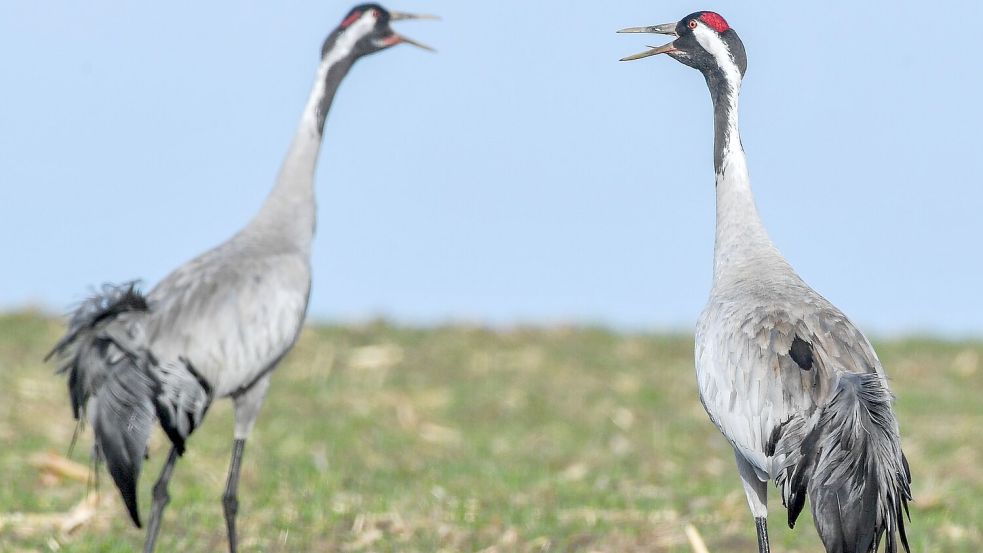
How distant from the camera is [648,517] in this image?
8172mm

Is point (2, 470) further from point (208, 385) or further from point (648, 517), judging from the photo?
point (648, 517)

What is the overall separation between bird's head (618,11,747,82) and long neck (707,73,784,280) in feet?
0.17

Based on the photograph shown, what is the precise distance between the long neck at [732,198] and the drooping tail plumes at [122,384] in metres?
2.79

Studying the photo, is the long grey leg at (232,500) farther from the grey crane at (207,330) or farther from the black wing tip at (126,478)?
the black wing tip at (126,478)

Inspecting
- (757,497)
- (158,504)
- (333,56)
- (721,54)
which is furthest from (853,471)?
(333,56)

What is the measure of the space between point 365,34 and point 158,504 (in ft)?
9.98

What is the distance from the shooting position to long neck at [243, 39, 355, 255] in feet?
25.7

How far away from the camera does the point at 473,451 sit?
1088 cm

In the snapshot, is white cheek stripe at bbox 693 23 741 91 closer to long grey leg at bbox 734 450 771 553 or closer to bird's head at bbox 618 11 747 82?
bird's head at bbox 618 11 747 82

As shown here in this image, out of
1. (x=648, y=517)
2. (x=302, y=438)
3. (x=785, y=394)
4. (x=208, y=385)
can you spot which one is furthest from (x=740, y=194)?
(x=302, y=438)

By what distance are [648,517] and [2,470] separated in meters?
4.54

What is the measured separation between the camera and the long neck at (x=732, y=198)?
21.7ft

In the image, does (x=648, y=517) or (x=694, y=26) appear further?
(x=648, y=517)

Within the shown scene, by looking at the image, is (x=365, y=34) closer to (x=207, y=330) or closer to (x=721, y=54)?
(x=207, y=330)
